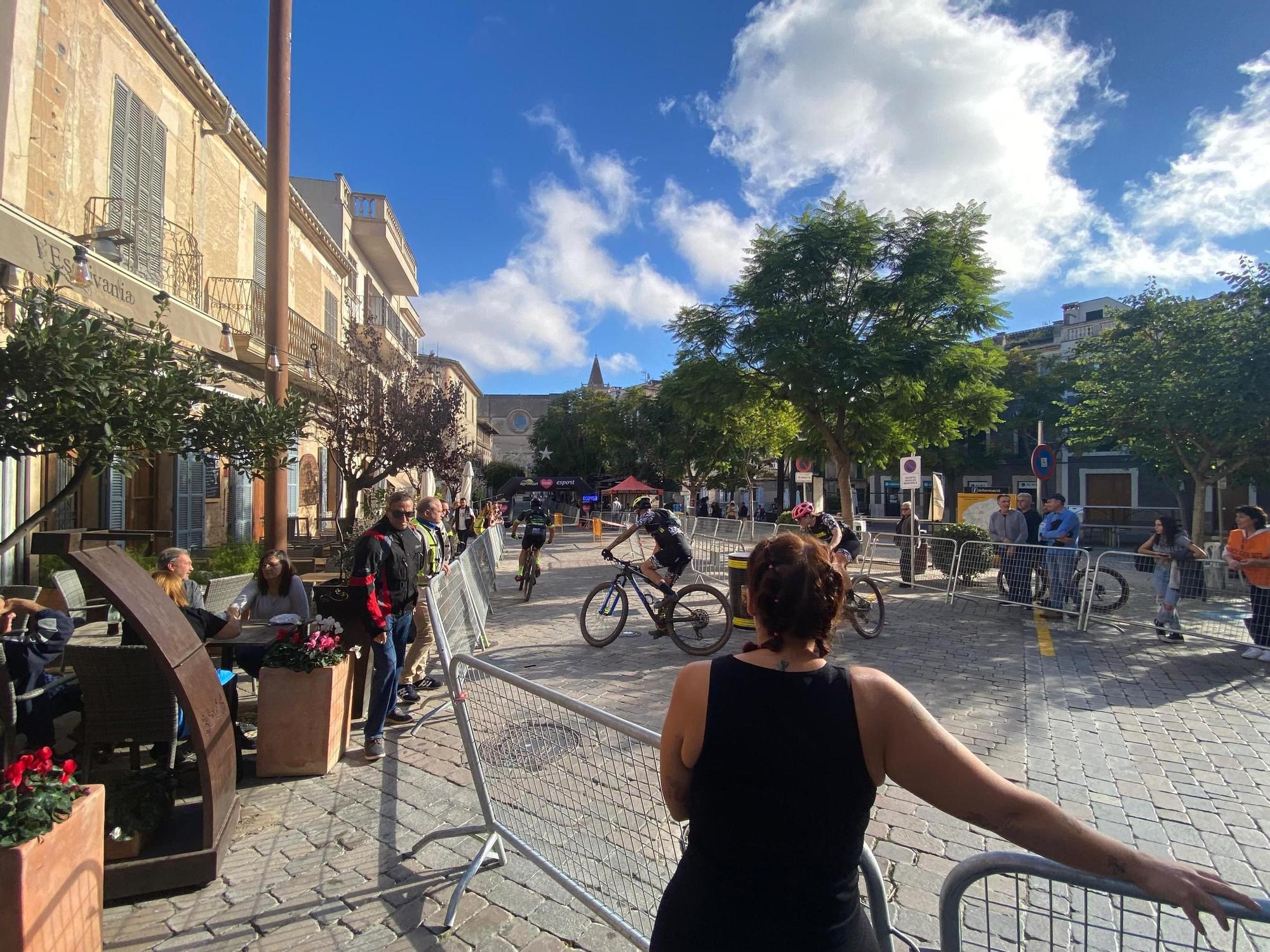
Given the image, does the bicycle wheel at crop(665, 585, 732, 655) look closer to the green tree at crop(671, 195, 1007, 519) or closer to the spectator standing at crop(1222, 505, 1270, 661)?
the spectator standing at crop(1222, 505, 1270, 661)

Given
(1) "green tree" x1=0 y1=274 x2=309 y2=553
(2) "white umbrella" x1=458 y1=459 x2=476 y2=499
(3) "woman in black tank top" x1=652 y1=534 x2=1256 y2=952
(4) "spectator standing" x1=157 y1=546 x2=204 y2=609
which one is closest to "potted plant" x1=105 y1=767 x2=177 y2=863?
(1) "green tree" x1=0 y1=274 x2=309 y2=553

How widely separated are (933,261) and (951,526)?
5.04 metres

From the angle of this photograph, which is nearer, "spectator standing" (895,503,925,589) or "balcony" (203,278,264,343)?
"spectator standing" (895,503,925,589)

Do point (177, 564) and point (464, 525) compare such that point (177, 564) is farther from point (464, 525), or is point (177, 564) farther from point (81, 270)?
point (464, 525)

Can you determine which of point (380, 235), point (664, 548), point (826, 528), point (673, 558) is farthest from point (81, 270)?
point (380, 235)

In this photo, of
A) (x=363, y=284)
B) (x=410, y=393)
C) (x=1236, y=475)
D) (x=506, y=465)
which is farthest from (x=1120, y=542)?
(x=506, y=465)

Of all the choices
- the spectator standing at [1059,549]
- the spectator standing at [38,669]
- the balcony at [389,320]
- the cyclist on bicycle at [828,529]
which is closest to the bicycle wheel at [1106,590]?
the spectator standing at [1059,549]

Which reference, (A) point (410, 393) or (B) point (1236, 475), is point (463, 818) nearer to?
(A) point (410, 393)

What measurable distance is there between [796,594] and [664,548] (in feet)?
19.9

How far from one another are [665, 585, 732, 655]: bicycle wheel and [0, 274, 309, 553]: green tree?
486cm

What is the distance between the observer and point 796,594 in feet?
4.82

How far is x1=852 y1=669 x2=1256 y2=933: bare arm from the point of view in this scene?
124 centimetres

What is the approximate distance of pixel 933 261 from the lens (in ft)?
42.5

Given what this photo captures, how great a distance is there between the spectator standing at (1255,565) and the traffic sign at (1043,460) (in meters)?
4.30
